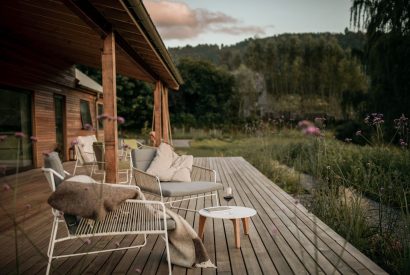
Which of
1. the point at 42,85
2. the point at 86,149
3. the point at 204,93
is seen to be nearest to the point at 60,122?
the point at 42,85

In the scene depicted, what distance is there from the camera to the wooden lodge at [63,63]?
410 cm

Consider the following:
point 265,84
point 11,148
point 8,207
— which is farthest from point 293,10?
point 265,84

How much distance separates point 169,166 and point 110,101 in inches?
43.3

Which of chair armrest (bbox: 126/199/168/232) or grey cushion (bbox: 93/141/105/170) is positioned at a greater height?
grey cushion (bbox: 93/141/105/170)

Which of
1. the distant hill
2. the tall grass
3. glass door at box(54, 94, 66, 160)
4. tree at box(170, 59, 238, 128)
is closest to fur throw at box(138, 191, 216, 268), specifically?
the tall grass

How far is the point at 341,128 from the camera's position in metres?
15.3

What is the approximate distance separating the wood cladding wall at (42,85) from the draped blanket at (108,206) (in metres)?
4.03

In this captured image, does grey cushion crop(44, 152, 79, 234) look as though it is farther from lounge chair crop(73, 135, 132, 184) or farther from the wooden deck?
lounge chair crop(73, 135, 132, 184)

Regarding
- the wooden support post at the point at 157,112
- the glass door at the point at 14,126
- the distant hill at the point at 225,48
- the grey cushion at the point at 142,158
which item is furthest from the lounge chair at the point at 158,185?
the distant hill at the point at 225,48

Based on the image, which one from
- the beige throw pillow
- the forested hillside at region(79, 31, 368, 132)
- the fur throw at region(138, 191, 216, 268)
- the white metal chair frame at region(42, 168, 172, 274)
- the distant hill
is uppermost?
the distant hill

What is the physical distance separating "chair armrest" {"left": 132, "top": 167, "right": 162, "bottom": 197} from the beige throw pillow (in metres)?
0.36

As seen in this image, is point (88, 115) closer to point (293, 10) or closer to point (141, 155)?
point (293, 10)

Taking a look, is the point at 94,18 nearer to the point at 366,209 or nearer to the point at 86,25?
the point at 86,25

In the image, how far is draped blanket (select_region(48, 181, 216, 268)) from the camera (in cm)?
237
